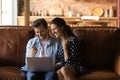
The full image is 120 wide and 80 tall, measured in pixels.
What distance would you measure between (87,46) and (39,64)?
0.78 m

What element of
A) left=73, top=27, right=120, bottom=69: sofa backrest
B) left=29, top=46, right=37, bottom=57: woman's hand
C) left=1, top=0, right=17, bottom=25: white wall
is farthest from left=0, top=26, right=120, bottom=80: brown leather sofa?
left=1, top=0, right=17, bottom=25: white wall

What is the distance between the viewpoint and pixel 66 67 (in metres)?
3.27

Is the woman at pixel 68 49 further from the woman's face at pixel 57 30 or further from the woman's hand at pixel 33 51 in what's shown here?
the woman's hand at pixel 33 51

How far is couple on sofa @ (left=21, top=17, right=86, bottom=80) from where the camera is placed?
327 cm

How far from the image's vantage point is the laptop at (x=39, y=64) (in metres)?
3.14

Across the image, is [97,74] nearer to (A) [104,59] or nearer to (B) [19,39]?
(A) [104,59]

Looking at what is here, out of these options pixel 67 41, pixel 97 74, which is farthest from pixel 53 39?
pixel 97 74

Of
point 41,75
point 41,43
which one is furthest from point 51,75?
point 41,43

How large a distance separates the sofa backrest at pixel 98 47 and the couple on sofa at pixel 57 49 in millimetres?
256

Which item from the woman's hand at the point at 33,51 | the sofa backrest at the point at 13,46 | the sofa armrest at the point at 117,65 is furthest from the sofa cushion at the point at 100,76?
the sofa backrest at the point at 13,46

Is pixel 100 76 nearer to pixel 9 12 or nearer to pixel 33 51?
pixel 33 51

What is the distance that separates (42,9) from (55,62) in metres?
5.59

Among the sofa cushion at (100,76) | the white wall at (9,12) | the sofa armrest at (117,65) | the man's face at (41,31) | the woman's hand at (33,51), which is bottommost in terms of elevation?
the sofa cushion at (100,76)

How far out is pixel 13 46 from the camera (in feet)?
A: 12.4
